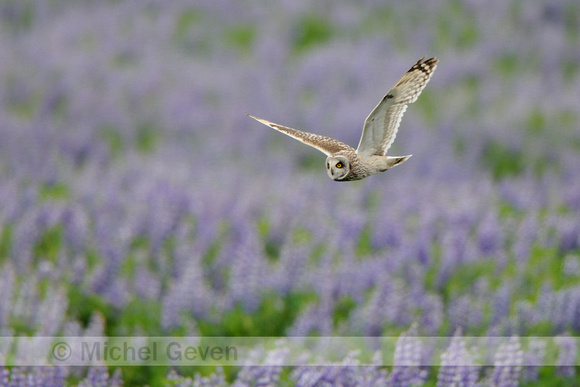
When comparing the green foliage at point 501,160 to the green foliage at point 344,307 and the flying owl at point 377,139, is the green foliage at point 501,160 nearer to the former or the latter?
the green foliage at point 344,307

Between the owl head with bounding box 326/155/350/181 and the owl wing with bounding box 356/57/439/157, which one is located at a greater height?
the owl wing with bounding box 356/57/439/157

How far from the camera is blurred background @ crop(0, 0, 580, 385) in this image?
442cm

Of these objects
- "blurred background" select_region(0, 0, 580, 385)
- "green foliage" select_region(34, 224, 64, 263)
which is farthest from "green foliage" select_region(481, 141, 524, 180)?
"green foliage" select_region(34, 224, 64, 263)

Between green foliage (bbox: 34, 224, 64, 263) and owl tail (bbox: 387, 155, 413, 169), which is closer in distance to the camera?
owl tail (bbox: 387, 155, 413, 169)

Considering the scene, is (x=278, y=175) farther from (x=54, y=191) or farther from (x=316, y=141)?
(x=316, y=141)

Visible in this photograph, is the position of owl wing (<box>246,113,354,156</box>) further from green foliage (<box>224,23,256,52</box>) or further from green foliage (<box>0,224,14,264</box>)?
green foliage (<box>224,23,256,52</box>)

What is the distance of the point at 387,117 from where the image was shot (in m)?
1.63

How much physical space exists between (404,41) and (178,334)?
9817mm

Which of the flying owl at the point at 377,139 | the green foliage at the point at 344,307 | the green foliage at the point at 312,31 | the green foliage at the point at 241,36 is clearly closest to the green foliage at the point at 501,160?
the green foliage at the point at 344,307

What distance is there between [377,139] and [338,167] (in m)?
0.16

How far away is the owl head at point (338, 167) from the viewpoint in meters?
1.49

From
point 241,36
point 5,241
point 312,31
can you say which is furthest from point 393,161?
point 312,31

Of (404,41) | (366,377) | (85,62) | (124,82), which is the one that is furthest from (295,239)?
(404,41)

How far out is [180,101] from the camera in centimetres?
1064
